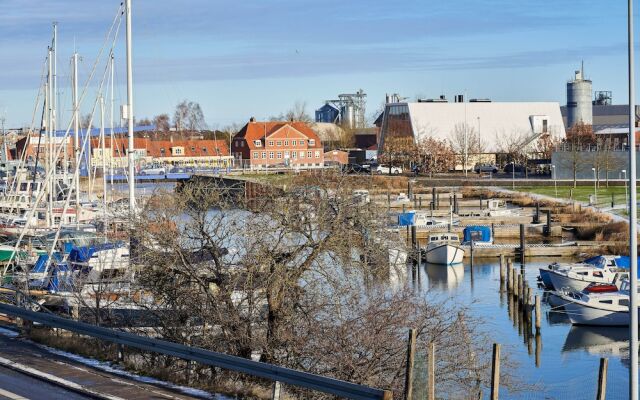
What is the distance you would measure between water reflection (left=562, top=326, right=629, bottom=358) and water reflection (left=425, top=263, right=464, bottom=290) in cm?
1024

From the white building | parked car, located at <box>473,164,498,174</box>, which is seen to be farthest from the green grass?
the white building

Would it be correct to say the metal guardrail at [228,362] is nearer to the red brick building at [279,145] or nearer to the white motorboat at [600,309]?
the white motorboat at [600,309]

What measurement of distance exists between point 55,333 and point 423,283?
31.0 meters

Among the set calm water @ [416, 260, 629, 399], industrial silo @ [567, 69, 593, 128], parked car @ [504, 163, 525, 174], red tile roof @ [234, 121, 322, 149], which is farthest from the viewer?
industrial silo @ [567, 69, 593, 128]

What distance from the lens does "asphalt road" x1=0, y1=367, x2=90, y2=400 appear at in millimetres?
15516

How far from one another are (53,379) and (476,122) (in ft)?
387

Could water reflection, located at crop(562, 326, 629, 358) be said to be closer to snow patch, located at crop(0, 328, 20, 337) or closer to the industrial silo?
snow patch, located at crop(0, 328, 20, 337)

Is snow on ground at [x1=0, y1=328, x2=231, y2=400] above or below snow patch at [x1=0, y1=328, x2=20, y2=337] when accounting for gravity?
below

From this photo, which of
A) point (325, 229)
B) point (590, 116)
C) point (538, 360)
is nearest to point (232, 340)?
point (325, 229)

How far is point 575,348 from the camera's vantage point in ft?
120

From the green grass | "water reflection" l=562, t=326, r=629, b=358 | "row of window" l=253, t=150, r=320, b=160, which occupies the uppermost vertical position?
"row of window" l=253, t=150, r=320, b=160

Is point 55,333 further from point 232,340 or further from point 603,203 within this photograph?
point 603,203

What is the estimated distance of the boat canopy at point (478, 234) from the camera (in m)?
61.5

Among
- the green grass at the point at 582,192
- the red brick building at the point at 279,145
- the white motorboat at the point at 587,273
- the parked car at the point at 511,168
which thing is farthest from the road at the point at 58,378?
the red brick building at the point at 279,145
